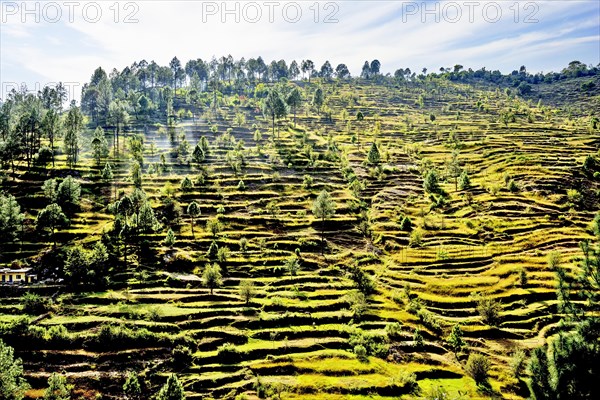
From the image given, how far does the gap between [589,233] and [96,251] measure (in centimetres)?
11676

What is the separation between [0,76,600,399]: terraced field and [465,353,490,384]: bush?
1.48 metres

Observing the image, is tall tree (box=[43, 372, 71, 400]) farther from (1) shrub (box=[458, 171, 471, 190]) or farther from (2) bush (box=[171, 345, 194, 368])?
(1) shrub (box=[458, 171, 471, 190])

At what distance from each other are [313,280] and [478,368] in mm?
37094

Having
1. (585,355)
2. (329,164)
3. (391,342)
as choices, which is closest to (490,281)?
(391,342)

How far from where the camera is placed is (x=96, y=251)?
79.2m

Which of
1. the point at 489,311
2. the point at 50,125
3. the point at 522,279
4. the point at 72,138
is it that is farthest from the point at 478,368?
the point at 50,125

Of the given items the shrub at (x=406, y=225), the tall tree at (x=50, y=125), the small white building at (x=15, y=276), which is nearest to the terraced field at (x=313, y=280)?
the shrub at (x=406, y=225)

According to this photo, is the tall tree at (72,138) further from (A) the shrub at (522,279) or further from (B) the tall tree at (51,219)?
(A) the shrub at (522,279)

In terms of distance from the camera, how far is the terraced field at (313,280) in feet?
194

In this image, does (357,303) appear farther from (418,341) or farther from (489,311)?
(489,311)

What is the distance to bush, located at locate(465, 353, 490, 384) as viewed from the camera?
59.0m

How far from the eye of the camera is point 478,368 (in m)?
59.1

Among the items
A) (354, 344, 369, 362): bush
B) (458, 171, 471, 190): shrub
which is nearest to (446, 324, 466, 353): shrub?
(354, 344, 369, 362): bush

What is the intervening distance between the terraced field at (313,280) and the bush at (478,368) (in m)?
1.48
